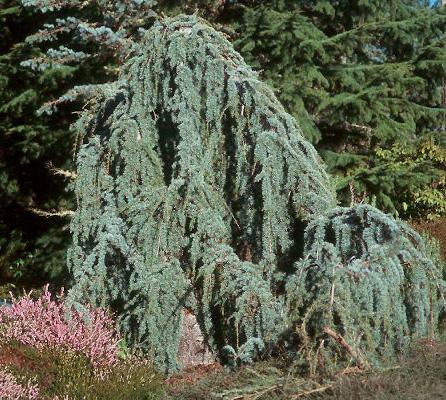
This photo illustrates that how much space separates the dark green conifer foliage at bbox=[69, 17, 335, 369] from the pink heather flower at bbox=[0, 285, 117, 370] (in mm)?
255

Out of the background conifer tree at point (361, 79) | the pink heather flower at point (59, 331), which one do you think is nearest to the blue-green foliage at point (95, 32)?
the background conifer tree at point (361, 79)

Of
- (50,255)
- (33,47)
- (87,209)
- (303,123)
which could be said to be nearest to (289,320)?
(87,209)

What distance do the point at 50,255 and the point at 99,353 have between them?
5.39m

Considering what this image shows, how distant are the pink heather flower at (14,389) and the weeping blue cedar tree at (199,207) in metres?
0.89

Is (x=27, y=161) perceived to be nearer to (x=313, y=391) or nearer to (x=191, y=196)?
(x=191, y=196)

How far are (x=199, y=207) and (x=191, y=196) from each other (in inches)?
3.7

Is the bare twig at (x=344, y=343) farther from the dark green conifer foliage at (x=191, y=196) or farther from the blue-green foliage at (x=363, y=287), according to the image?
the dark green conifer foliage at (x=191, y=196)

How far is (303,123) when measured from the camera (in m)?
9.02

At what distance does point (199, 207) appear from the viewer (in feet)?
16.6

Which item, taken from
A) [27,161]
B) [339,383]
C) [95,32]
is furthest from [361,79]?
[339,383]

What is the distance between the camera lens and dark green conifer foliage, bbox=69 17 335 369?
5.00 metres

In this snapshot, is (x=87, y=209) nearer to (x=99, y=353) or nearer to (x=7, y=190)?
(x=99, y=353)

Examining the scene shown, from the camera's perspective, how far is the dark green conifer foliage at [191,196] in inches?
197

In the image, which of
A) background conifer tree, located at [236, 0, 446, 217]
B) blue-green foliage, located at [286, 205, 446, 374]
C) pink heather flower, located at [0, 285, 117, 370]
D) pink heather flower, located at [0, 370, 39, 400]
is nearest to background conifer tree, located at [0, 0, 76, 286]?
background conifer tree, located at [236, 0, 446, 217]
